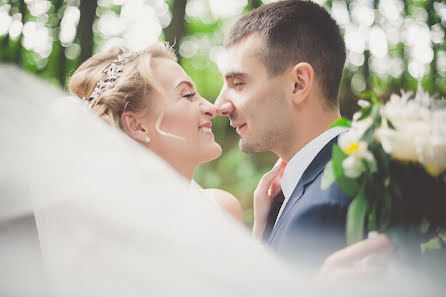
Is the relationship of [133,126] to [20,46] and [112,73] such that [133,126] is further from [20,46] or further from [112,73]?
[20,46]

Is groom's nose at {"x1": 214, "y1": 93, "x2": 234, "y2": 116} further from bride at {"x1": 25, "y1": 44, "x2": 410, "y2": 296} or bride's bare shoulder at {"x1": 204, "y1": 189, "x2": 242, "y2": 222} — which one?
bride at {"x1": 25, "y1": 44, "x2": 410, "y2": 296}

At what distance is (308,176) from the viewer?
2346 millimetres

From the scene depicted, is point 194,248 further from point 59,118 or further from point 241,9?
point 241,9

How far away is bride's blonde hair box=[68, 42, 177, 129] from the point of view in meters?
2.96

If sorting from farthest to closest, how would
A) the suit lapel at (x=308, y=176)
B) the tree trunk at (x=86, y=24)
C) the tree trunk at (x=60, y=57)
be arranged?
the tree trunk at (x=60, y=57) → the tree trunk at (x=86, y=24) → the suit lapel at (x=308, y=176)

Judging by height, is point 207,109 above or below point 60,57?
above

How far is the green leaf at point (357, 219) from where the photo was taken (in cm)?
160

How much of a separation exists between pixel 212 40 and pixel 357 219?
14.2 metres

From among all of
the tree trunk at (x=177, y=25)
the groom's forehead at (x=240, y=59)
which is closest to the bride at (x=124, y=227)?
the groom's forehead at (x=240, y=59)

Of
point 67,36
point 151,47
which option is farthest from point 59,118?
point 67,36

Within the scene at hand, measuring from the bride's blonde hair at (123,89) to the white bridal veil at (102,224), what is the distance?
0.97m

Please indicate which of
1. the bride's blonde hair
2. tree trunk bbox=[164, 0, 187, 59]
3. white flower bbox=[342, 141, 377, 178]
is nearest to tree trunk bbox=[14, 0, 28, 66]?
tree trunk bbox=[164, 0, 187, 59]

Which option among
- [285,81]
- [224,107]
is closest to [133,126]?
[224,107]

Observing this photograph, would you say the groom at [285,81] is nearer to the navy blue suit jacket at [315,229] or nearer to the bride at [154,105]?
the bride at [154,105]
